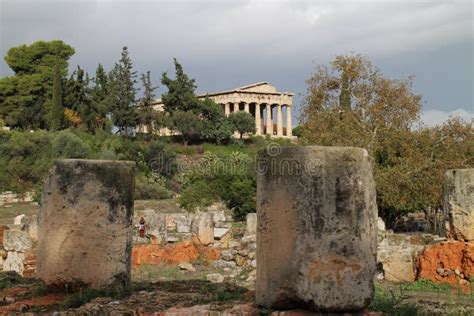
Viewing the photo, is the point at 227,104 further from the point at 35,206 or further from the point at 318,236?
the point at 318,236

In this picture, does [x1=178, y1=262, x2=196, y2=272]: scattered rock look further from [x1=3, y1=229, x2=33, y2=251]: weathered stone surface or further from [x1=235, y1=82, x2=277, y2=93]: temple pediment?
[x1=235, y1=82, x2=277, y2=93]: temple pediment

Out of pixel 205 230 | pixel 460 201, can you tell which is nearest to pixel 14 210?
pixel 205 230

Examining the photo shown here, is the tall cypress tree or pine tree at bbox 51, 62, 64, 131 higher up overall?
pine tree at bbox 51, 62, 64, 131

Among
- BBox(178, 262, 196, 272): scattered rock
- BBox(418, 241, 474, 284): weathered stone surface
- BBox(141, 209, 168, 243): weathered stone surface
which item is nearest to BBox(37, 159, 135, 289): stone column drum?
BBox(418, 241, 474, 284): weathered stone surface

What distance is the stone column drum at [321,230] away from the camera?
4988 millimetres

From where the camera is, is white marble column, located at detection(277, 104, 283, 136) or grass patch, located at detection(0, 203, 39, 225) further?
white marble column, located at detection(277, 104, 283, 136)

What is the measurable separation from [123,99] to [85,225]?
50.6 meters

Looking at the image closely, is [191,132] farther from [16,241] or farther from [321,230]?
[321,230]

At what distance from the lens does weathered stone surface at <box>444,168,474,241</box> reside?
11.9 m

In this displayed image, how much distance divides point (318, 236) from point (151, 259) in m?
11.9

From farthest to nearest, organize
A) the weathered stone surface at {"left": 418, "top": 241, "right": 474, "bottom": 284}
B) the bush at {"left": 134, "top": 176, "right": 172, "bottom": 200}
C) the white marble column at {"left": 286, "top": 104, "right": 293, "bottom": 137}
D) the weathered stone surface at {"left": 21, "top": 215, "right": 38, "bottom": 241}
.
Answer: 1. the white marble column at {"left": 286, "top": 104, "right": 293, "bottom": 137}
2. the bush at {"left": 134, "top": 176, "right": 172, "bottom": 200}
3. the weathered stone surface at {"left": 21, "top": 215, "right": 38, "bottom": 241}
4. the weathered stone surface at {"left": 418, "top": 241, "right": 474, "bottom": 284}

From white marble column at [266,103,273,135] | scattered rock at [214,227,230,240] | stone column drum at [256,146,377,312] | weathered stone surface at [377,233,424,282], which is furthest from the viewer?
white marble column at [266,103,273,135]

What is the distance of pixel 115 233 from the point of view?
6.85 meters

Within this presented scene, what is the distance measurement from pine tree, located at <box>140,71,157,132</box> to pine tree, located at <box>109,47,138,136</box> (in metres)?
1.23
